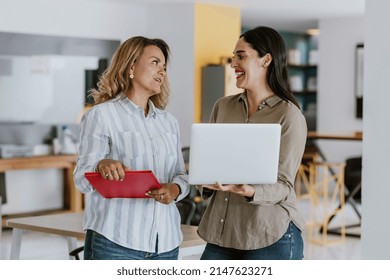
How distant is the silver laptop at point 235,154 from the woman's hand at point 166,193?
19 cm

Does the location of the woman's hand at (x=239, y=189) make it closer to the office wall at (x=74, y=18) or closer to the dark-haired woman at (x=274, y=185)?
the dark-haired woman at (x=274, y=185)

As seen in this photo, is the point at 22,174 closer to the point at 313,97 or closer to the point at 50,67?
the point at 50,67

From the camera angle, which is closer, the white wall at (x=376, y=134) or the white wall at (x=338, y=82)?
the white wall at (x=376, y=134)

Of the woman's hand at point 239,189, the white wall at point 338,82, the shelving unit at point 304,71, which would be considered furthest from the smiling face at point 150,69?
the shelving unit at point 304,71

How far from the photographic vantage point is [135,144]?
233 centimetres

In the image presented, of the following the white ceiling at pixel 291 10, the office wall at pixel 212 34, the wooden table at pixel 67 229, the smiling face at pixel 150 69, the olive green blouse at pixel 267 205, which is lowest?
the wooden table at pixel 67 229

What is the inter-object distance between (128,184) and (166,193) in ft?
0.44

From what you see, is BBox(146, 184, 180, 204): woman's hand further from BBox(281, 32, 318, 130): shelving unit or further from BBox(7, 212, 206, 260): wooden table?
BBox(281, 32, 318, 130): shelving unit

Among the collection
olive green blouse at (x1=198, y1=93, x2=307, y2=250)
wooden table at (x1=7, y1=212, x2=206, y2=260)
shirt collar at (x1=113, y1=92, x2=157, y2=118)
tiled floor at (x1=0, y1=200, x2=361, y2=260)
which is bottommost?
tiled floor at (x1=0, y1=200, x2=361, y2=260)

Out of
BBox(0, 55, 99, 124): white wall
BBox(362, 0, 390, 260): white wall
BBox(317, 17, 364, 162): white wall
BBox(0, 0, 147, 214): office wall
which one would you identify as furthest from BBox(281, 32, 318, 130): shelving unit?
BBox(362, 0, 390, 260): white wall

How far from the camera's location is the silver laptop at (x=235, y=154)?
82.6 inches

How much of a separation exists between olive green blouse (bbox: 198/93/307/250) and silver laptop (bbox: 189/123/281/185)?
0.13m

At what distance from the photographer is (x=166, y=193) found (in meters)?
2.28

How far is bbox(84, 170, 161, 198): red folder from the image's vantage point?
2156 mm
